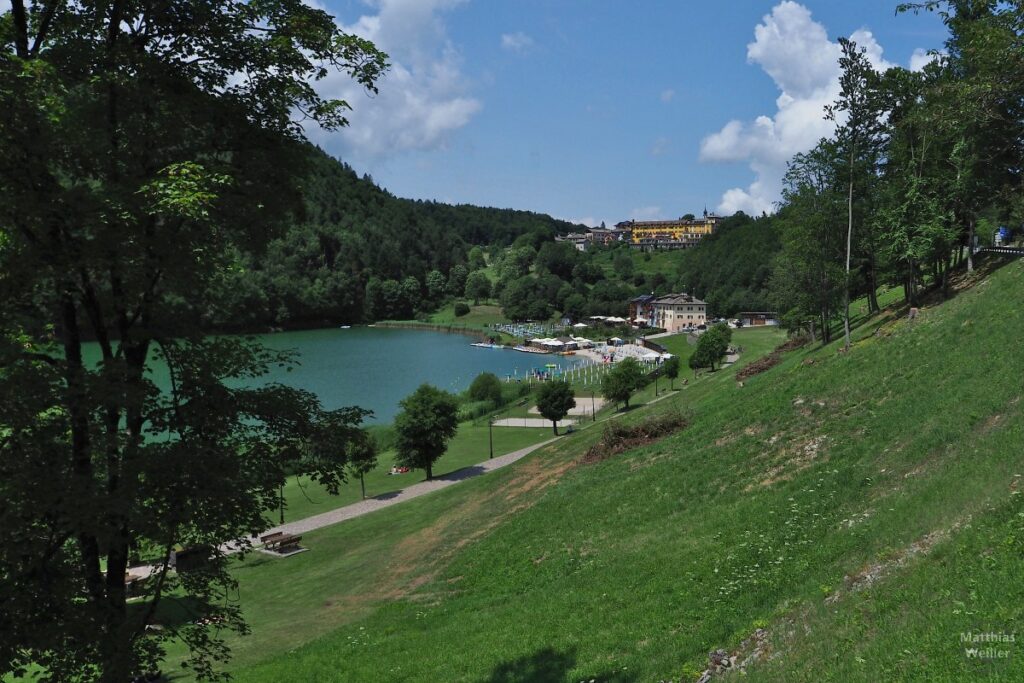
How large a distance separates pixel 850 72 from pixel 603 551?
1150 inches

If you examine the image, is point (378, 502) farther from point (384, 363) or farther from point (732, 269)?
point (732, 269)

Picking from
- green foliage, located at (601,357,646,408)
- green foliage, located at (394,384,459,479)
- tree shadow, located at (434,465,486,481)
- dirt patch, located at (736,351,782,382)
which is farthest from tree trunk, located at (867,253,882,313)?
green foliage, located at (394,384,459,479)

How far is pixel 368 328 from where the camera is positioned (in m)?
200

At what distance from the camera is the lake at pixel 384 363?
88250 millimetres

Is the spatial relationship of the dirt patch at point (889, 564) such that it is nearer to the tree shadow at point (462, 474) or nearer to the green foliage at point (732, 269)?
the tree shadow at point (462, 474)

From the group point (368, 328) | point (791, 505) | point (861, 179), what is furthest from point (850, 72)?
point (368, 328)

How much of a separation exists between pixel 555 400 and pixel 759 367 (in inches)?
713

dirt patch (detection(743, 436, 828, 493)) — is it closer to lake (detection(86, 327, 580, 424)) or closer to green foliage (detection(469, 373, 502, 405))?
lake (detection(86, 327, 580, 424))

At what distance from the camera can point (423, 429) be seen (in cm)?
4447

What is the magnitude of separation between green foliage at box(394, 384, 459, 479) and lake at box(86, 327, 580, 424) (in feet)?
69.8

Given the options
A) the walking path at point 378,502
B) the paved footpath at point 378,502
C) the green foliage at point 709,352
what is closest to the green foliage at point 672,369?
the green foliage at point 709,352

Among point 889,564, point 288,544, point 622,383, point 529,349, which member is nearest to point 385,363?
point 529,349

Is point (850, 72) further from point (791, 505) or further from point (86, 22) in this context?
point (86, 22)

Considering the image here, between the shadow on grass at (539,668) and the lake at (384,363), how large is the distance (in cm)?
5518
